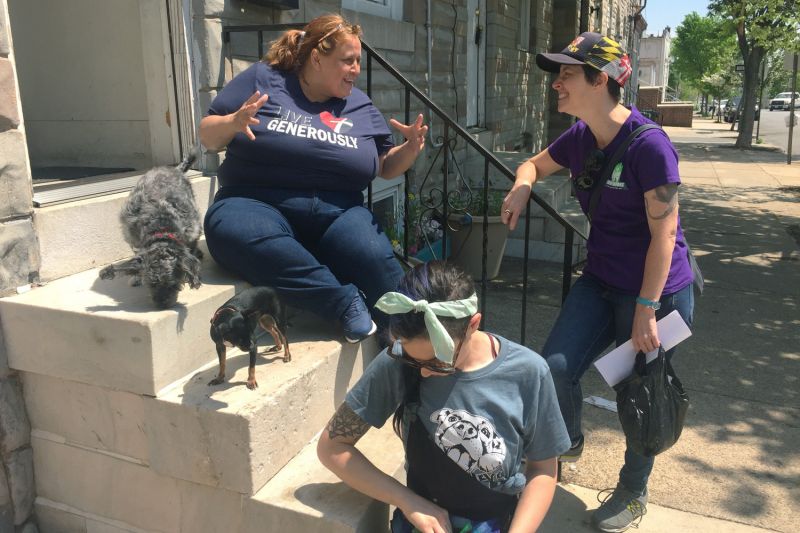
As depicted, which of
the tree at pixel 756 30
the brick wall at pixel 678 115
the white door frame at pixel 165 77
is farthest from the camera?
the brick wall at pixel 678 115

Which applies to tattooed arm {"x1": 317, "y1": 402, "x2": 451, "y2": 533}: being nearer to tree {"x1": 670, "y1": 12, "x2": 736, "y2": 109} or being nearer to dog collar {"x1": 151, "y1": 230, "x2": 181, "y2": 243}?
dog collar {"x1": 151, "y1": 230, "x2": 181, "y2": 243}

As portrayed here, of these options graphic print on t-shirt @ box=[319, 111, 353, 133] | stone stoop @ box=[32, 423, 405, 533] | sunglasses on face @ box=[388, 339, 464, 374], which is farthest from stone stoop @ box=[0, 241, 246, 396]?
sunglasses on face @ box=[388, 339, 464, 374]

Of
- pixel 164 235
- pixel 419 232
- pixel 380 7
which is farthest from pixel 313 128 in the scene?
pixel 380 7

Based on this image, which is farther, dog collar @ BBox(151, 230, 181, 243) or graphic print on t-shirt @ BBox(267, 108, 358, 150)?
graphic print on t-shirt @ BBox(267, 108, 358, 150)

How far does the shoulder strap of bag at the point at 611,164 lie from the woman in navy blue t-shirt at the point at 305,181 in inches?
32.6

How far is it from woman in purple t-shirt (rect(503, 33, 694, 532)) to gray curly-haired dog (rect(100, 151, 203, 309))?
4.09ft

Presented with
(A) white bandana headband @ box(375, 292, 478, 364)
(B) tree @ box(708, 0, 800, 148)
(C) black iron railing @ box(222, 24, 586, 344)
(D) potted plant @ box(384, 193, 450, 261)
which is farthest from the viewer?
(B) tree @ box(708, 0, 800, 148)

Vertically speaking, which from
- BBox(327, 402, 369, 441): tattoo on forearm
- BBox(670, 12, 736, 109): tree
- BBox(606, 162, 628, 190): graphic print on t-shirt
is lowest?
BBox(327, 402, 369, 441): tattoo on forearm

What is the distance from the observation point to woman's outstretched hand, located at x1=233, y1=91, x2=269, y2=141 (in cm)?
240

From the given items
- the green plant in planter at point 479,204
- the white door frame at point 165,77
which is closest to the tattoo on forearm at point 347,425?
the white door frame at point 165,77

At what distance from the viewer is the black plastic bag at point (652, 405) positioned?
2312 millimetres

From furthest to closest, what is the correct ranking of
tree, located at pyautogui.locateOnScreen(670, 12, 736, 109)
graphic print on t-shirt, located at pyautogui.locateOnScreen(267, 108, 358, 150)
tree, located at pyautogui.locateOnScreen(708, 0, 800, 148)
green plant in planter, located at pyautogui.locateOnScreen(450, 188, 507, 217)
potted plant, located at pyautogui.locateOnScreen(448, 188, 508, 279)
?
tree, located at pyautogui.locateOnScreen(670, 12, 736, 109) → tree, located at pyautogui.locateOnScreen(708, 0, 800, 148) → green plant in planter, located at pyautogui.locateOnScreen(450, 188, 507, 217) → potted plant, located at pyautogui.locateOnScreen(448, 188, 508, 279) → graphic print on t-shirt, located at pyautogui.locateOnScreen(267, 108, 358, 150)

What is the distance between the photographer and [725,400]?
3730 mm

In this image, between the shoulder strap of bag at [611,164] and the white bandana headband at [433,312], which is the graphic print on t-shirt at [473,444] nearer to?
the white bandana headband at [433,312]
